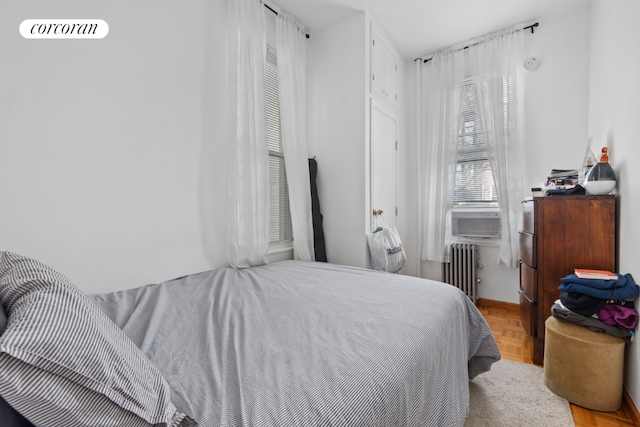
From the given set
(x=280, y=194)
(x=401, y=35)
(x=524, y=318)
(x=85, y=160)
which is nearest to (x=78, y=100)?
(x=85, y=160)

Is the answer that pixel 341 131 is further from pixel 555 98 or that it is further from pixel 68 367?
pixel 68 367

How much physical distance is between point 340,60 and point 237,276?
7.26ft

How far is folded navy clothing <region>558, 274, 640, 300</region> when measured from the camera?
1.43 metres

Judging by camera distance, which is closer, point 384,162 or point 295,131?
point 295,131

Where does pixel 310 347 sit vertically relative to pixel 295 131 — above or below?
below

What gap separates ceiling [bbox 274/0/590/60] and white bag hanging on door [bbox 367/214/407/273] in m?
2.02

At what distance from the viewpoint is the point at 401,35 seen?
2.93 metres

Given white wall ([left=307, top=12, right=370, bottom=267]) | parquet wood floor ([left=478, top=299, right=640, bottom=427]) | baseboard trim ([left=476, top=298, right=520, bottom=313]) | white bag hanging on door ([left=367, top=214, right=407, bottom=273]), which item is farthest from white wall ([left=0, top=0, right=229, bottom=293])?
baseboard trim ([left=476, top=298, right=520, bottom=313])

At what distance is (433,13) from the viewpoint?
8.38 ft

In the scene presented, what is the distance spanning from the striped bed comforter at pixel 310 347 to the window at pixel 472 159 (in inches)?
74.9

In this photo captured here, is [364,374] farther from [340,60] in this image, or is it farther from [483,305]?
[483,305]

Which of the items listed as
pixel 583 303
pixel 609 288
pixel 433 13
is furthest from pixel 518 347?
pixel 433 13

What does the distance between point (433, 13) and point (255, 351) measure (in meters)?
3.10

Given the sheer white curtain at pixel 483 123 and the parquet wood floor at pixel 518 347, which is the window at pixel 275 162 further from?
the parquet wood floor at pixel 518 347
